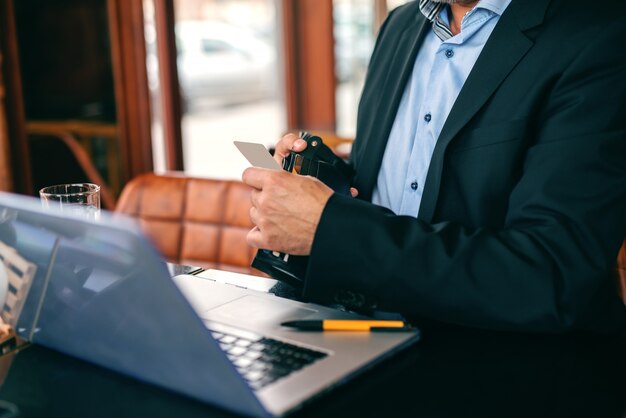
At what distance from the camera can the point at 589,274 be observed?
967 millimetres

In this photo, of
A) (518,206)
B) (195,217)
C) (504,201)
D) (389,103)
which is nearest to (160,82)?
(195,217)

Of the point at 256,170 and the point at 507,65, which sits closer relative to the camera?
the point at 256,170

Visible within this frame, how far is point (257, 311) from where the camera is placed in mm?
989

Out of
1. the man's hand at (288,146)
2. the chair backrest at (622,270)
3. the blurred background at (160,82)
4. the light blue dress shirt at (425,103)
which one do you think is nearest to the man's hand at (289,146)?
the man's hand at (288,146)

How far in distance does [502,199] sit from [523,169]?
2.8 inches

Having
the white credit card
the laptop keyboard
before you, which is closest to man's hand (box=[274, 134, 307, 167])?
the white credit card

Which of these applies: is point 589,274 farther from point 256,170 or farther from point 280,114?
point 280,114

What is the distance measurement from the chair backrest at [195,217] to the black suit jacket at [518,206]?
37.5 inches

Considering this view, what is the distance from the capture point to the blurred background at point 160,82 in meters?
2.49

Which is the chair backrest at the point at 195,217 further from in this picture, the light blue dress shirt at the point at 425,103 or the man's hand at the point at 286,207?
the man's hand at the point at 286,207

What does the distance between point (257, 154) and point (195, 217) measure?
1.17m

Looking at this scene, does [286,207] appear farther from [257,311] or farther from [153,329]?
[153,329]

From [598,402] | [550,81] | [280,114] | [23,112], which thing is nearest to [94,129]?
[23,112]

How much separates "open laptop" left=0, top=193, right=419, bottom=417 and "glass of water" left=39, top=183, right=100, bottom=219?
27 cm
